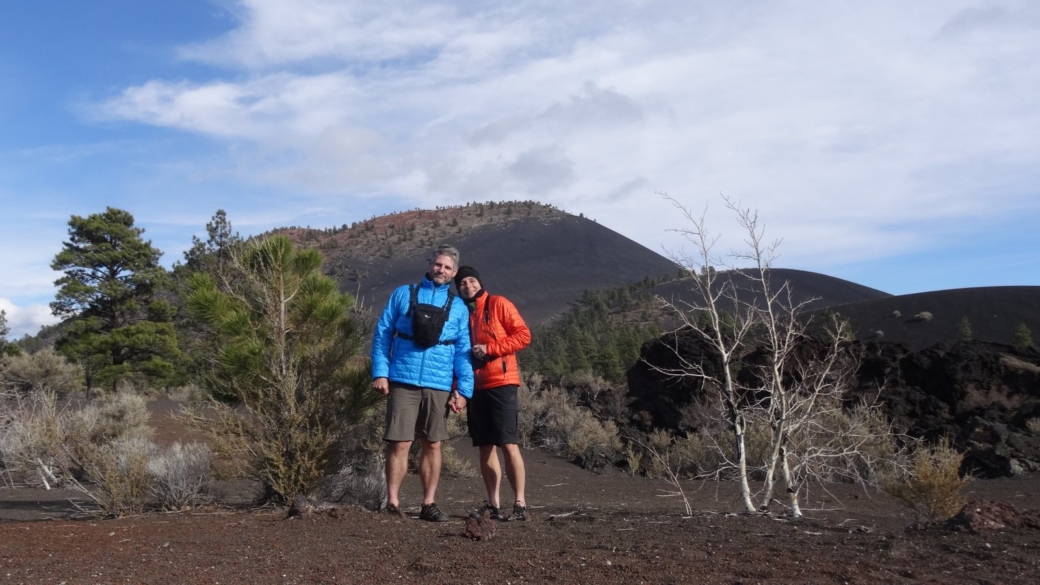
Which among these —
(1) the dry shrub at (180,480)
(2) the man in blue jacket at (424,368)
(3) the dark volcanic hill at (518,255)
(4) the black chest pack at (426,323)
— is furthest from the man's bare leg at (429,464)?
(3) the dark volcanic hill at (518,255)

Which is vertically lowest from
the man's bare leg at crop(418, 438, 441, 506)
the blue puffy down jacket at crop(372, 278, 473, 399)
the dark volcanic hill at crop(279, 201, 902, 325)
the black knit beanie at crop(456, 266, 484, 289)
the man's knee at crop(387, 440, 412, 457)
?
the man's bare leg at crop(418, 438, 441, 506)

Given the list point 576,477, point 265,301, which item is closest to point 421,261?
point 576,477

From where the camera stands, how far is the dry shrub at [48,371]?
19438mm

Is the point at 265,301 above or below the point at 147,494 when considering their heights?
above

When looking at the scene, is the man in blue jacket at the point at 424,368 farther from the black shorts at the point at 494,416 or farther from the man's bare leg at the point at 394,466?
the black shorts at the point at 494,416

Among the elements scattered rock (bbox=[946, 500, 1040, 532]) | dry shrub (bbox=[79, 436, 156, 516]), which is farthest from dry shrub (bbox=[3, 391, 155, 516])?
scattered rock (bbox=[946, 500, 1040, 532])

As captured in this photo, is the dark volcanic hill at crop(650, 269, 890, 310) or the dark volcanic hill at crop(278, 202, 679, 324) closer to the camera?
the dark volcanic hill at crop(650, 269, 890, 310)

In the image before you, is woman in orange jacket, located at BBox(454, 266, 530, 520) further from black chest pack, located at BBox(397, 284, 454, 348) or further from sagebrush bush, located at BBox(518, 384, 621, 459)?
sagebrush bush, located at BBox(518, 384, 621, 459)

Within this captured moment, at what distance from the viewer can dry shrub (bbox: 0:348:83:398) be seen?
1944 cm

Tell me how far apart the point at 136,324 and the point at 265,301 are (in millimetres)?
18445

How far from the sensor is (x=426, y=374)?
5438 millimetres

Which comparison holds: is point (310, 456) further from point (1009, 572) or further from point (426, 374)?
point (1009, 572)

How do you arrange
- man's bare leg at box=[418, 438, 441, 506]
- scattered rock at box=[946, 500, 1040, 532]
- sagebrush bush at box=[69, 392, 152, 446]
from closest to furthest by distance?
scattered rock at box=[946, 500, 1040, 532]
man's bare leg at box=[418, 438, 441, 506]
sagebrush bush at box=[69, 392, 152, 446]

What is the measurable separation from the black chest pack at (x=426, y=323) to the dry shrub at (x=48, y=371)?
1651 centimetres
